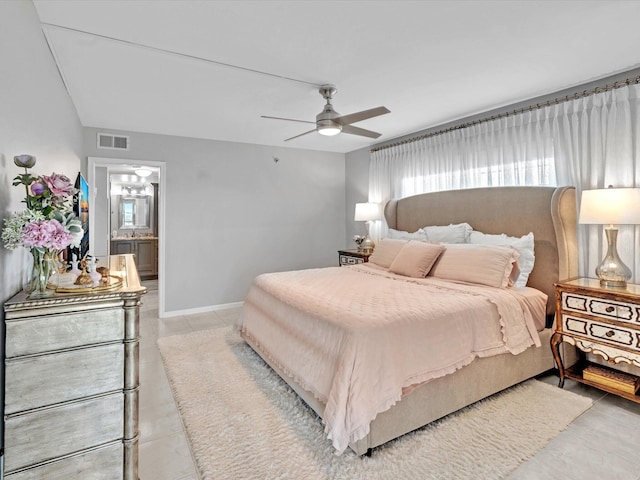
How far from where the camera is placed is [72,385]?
135 cm

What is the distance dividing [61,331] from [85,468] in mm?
596

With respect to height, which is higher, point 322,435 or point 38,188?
point 38,188

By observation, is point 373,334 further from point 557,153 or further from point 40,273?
point 557,153

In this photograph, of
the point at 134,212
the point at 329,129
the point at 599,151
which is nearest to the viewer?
the point at 599,151

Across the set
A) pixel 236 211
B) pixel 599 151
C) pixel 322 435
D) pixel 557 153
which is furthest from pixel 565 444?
pixel 236 211

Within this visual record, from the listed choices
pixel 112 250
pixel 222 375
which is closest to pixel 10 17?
pixel 222 375

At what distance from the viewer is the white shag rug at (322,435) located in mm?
1830

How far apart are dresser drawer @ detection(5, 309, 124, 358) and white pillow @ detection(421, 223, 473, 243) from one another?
3.36 m

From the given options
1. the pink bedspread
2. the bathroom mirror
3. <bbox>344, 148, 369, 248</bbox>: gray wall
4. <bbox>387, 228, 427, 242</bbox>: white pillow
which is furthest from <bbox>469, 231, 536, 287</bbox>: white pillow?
the bathroom mirror

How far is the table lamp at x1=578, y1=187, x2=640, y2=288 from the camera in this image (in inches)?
95.8

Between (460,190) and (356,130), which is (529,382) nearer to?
(460,190)

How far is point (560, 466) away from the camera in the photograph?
6.07 feet

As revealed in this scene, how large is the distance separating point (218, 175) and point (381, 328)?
3.91m

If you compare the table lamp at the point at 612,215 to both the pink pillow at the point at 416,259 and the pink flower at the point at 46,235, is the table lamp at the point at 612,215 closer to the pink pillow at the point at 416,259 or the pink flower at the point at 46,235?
the pink pillow at the point at 416,259
